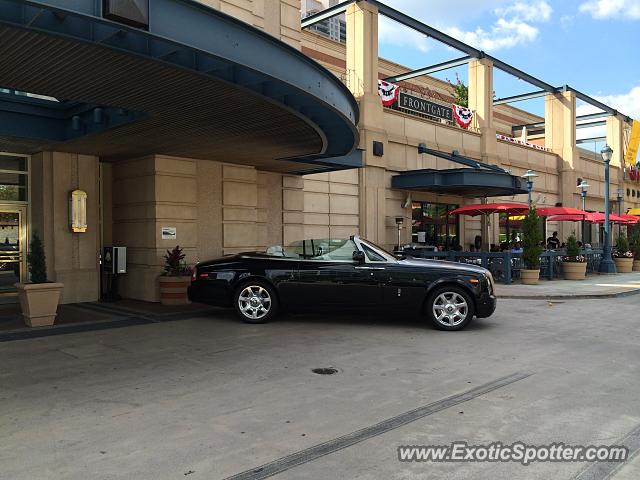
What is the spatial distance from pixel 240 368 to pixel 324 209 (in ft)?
40.8

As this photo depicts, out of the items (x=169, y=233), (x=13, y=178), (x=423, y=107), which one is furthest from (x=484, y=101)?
(x=13, y=178)

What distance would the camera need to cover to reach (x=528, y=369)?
6297mm

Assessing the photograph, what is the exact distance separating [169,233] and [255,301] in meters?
4.01

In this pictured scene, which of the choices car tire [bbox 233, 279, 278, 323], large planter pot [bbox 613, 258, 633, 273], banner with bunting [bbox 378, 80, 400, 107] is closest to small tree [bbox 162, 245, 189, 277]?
car tire [bbox 233, 279, 278, 323]

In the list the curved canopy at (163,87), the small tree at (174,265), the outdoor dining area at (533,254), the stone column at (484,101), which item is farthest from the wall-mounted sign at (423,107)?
the small tree at (174,265)

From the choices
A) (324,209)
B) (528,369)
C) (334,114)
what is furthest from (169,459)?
(324,209)

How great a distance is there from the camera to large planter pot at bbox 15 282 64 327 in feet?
29.0

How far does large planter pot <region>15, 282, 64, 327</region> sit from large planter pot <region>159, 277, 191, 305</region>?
9.31 feet

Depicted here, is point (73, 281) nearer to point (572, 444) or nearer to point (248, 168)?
point (248, 168)

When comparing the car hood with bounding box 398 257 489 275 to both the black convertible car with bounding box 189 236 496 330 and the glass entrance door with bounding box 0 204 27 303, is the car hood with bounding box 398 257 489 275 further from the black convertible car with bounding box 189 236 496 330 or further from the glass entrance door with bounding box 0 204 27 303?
the glass entrance door with bounding box 0 204 27 303

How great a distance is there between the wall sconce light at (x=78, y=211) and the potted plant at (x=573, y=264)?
15.8 metres

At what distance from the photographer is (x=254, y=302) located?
9.36 meters

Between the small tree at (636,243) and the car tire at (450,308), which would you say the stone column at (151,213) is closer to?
the car tire at (450,308)

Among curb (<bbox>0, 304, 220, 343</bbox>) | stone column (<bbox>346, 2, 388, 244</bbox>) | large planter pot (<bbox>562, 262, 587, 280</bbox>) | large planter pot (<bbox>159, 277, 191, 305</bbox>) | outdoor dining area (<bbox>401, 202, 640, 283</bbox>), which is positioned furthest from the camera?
stone column (<bbox>346, 2, 388, 244</bbox>)
